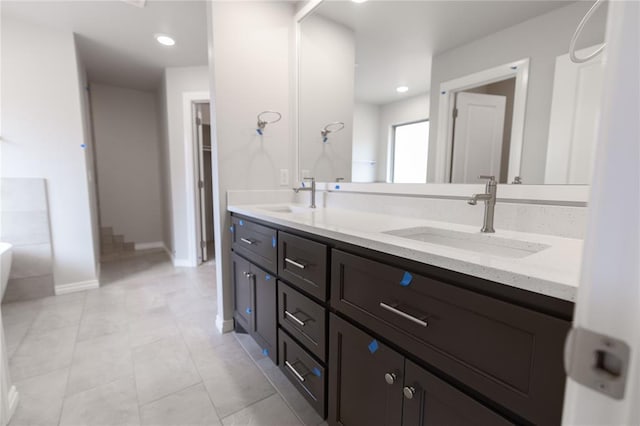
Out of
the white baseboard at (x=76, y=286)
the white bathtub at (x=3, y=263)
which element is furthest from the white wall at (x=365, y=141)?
the white baseboard at (x=76, y=286)

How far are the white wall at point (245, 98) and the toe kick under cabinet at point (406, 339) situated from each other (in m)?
0.73

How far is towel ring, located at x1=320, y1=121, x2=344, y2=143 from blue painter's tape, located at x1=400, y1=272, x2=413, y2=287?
1.44 metres

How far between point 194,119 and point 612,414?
387cm

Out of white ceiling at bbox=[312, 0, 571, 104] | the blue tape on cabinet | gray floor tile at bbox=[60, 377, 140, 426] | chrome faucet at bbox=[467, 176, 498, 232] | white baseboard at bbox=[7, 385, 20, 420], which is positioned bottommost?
gray floor tile at bbox=[60, 377, 140, 426]

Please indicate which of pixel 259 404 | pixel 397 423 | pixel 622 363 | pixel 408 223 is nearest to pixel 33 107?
pixel 259 404

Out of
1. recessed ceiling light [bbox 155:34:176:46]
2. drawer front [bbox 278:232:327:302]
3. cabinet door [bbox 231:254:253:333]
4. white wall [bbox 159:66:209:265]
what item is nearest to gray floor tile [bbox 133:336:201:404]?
cabinet door [bbox 231:254:253:333]

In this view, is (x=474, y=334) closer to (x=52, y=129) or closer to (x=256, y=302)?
(x=256, y=302)

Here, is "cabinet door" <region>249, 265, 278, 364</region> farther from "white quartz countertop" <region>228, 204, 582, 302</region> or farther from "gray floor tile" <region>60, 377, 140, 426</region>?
"gray floor tile" <region>60, 377, 140, 426</region>

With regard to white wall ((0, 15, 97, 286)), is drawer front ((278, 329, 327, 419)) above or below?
below

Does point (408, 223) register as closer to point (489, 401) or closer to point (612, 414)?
point (489, 401)

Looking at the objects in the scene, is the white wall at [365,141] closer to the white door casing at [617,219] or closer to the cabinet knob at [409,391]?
the cabinet knob at [409,391]

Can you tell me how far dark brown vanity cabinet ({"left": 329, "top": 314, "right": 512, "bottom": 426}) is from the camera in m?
0.71

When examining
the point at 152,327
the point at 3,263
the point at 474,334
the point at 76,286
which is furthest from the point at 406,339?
the point at 76,286

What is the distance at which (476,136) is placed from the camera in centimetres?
127
